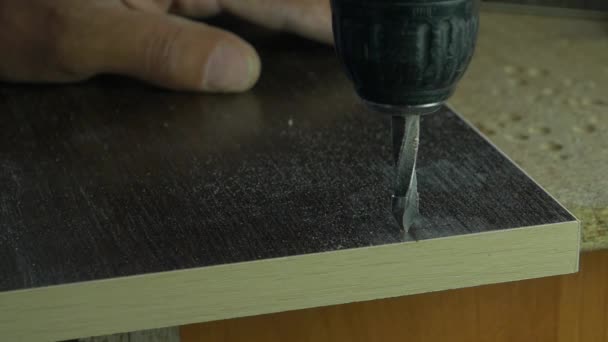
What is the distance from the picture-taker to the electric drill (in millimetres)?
449

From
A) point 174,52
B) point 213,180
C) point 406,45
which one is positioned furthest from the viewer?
point 174,52

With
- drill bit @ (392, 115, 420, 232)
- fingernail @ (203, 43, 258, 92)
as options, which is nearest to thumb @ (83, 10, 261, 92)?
fingernail @ (203, 43, 258, 92)

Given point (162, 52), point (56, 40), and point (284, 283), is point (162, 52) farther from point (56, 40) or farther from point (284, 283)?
point (284, 283)

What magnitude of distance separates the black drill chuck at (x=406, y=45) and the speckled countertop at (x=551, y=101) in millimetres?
171

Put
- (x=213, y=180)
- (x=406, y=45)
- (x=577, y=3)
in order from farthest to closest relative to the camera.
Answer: (x=577, y=3) < (x=213, y=180) < (x=406, y=45)

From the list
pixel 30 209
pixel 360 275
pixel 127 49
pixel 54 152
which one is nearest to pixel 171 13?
pixel 127 49

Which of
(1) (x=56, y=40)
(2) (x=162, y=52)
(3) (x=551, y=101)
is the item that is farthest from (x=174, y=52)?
(3) (x=551, y=101)

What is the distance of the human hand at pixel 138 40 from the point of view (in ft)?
2.58

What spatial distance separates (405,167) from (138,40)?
0.35 m

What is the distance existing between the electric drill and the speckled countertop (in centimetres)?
17

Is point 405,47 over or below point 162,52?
over

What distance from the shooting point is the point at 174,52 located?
2.58 ft

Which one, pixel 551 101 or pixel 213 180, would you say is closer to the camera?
pixel 213 180

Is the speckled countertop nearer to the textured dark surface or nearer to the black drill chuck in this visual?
the textured dark surface
